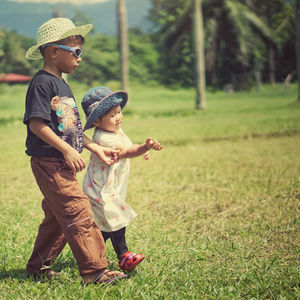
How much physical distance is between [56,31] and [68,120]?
52 cm

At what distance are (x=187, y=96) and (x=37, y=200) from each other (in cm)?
2323

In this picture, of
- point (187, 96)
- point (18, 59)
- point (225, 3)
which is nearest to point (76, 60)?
point (18, 59)

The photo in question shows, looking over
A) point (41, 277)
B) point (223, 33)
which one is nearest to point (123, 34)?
point (41, 277)

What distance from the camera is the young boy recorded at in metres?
2.52

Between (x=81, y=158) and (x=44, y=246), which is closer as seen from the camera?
(x=81, y=158)

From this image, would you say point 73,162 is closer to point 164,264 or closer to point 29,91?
point 29,91

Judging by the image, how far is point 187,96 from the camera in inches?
1080

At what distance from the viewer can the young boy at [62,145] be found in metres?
2.52

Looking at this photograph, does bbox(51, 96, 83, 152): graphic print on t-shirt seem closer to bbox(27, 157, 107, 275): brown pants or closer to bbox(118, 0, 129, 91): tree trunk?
bbox(27, 157, 107, 275): brown pants

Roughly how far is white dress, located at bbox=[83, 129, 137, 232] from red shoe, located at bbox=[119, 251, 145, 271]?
194mm

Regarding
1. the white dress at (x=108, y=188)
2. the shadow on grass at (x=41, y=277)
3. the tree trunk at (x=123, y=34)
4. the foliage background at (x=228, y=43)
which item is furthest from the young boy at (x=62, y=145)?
the foliage background at (x=228, y=43)

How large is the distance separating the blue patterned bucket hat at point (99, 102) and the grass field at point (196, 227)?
1.00 metres

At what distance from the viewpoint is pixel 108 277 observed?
266 cm

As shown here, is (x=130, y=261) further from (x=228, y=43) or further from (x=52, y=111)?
(x=228, y=43)
